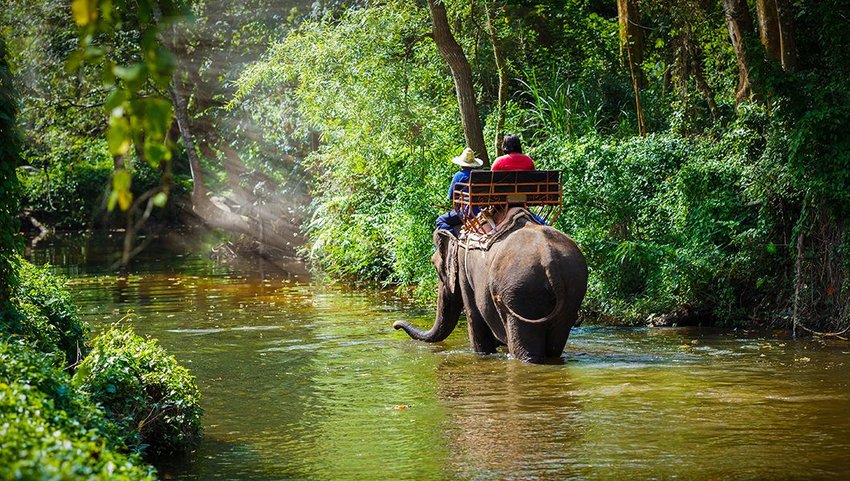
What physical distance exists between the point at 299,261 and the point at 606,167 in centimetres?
1432

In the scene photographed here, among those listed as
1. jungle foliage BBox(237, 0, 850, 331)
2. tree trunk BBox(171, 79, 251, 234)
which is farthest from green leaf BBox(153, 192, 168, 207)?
tree trunk BBox(171, 79, 251, 234)

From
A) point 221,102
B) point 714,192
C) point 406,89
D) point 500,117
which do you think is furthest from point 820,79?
point 221,102

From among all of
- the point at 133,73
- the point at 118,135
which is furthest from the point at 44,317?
the point at 133,73

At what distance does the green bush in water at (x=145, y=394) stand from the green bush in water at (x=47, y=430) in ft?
2.62

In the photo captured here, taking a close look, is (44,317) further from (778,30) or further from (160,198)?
(778,30)

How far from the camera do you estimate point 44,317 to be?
11.0 m

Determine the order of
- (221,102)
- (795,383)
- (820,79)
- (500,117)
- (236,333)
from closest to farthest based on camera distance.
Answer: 1. (795,383)
2. (820,79)
3. (236,333)
4. (500,117)
5. (221,102)

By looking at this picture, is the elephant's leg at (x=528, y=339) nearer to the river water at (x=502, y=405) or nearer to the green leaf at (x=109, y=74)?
the river water at (x=502, y=405)

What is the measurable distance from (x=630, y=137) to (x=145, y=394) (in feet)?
36.8

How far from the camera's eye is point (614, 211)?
17.2 meters

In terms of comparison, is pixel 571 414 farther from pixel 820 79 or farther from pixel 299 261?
pixel 299 261

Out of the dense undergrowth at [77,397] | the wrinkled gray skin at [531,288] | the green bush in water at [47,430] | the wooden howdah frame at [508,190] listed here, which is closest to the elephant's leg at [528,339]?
the wrinkled gray skin at [531,288]

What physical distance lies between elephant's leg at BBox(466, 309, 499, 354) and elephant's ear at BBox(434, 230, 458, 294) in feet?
2.53

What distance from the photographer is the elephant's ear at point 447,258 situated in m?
14.9
